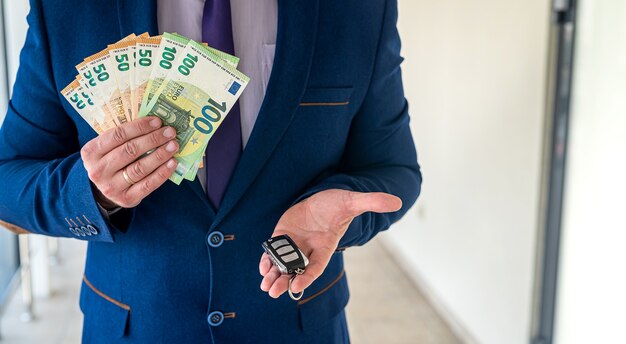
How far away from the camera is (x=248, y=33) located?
→ 111cm

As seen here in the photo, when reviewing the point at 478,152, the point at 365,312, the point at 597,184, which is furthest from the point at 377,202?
the point at 365,312

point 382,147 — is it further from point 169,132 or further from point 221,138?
point 169,132

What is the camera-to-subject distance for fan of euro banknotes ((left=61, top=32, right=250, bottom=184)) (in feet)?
3.33

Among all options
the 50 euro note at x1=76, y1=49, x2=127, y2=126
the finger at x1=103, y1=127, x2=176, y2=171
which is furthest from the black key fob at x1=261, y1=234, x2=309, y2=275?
the 50 euro note at x1=76, y1=49, x2=127, y2=126

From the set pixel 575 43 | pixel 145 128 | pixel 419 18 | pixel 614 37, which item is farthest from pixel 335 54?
pixel 419 18

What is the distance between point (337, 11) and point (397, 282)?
10.9ft

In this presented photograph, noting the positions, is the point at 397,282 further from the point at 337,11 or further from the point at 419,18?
the point at 337,11

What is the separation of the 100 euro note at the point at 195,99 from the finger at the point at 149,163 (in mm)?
38

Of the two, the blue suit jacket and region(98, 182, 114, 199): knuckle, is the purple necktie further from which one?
region(98, 182, 114, 199): knuckle

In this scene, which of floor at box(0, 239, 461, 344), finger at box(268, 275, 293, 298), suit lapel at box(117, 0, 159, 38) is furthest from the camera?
floor at box(0, 239, 461, 344)

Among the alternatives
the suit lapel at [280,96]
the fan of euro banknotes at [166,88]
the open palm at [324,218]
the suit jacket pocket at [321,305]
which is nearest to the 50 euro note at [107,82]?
the fan of euro banknotes at [166,88]

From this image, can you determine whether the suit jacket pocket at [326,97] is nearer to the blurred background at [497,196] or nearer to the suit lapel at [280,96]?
the suit lapel at [280,96]

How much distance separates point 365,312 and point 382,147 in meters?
2.70

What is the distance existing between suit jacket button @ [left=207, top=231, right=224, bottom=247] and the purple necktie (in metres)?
0.05
